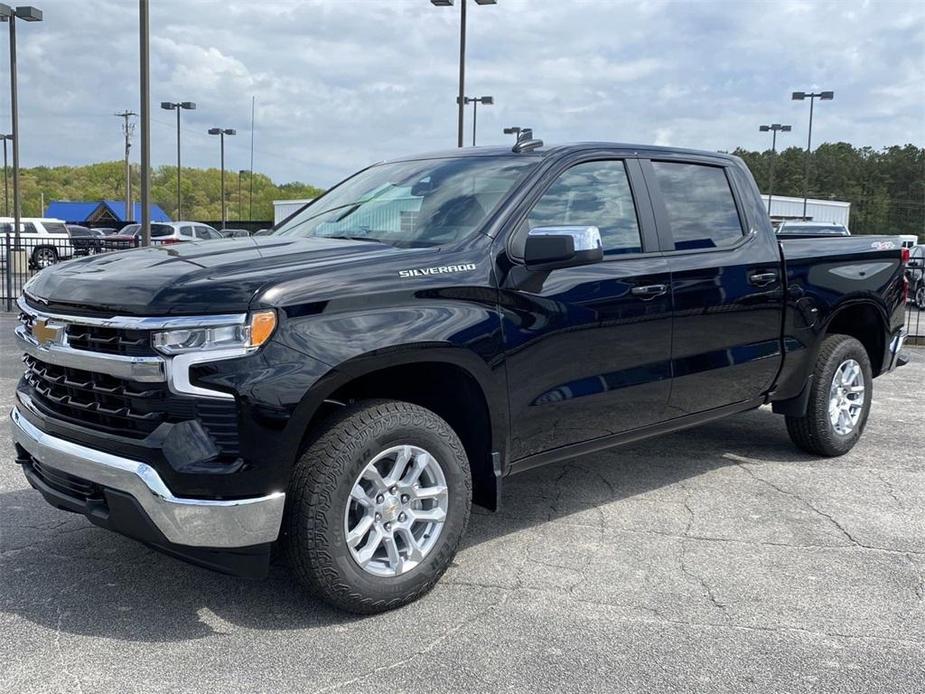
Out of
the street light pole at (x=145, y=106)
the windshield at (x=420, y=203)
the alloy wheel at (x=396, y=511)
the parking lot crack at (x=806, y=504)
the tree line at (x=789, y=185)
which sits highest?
the tree line at (x=789, y=185)

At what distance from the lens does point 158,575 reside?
3.92 meters

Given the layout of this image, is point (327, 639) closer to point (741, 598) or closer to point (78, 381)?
point (78, 381)

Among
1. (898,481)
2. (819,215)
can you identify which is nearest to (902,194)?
(819,215)

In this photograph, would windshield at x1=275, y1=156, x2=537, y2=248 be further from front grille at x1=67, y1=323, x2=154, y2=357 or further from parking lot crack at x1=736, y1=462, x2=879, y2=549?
parking lot crack at x1=736, y1=462, x2=879, y2=549

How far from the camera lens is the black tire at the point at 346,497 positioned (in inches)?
130

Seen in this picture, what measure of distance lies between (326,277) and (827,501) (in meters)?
3.31

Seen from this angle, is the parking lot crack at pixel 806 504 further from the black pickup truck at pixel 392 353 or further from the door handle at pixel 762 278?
the door handle at pixel 762 278

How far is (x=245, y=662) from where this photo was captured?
3166 mm

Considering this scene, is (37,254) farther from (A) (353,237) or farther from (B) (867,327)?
(B) (867,327)

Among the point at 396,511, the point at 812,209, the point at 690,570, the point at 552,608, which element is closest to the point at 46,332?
the point at 396,511

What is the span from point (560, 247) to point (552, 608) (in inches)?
57.9

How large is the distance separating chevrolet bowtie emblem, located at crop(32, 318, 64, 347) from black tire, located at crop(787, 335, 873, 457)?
442 cm

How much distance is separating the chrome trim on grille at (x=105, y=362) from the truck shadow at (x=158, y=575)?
0.99 metres

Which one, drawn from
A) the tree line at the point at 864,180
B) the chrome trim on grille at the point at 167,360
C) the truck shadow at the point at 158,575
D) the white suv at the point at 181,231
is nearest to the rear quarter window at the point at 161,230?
the white suv at the point at 181,231
